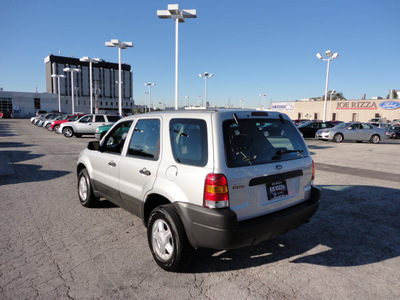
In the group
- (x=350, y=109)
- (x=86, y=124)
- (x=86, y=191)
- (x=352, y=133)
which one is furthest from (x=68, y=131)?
(x=350, y=109)

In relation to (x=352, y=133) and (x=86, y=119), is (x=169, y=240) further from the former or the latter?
(x=352, y=133)

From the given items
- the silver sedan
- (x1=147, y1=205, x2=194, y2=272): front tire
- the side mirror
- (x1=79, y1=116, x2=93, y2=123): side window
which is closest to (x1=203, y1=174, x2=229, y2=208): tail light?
(x1=147, y1=205, x2=194, y2=272): front tire

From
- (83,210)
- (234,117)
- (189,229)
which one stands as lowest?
(83,210)

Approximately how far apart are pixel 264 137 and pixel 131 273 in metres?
2.13

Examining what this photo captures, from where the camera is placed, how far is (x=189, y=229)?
9.25ft

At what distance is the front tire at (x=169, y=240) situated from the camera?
114 inches

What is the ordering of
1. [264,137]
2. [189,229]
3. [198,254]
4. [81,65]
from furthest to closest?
[81,65] < [198,254] < [264,137] < [189,229]

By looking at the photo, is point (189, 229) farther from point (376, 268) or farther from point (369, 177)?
point (369, 177)

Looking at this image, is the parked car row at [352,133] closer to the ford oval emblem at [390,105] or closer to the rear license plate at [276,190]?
the rear license plate at [276,190]

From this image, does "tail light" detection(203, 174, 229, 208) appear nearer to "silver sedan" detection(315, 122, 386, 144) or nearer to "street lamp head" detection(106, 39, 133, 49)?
"silver sedan" detection(315, 122, 386, 144)

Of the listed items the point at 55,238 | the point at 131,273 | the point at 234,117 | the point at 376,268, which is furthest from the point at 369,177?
the point at 55,238

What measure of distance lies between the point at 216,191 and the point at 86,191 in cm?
331

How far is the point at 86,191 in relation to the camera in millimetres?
5078

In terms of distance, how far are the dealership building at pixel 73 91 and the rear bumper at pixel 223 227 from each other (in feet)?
306
